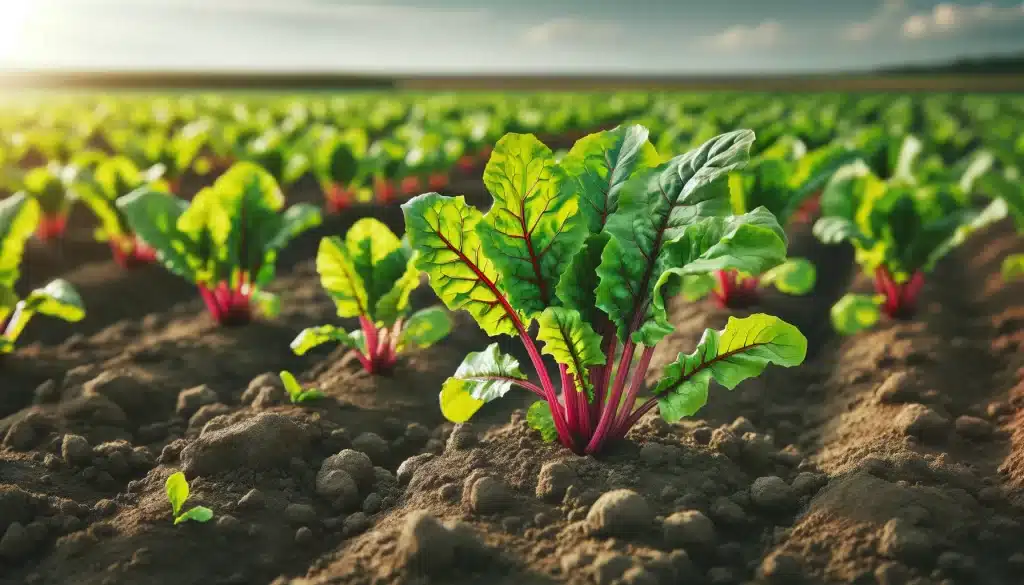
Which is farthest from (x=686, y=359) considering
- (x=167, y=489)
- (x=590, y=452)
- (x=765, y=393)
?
(x=167, y=489)

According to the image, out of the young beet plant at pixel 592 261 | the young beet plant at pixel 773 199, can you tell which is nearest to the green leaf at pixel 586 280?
the young beet plant at pixel 592 261

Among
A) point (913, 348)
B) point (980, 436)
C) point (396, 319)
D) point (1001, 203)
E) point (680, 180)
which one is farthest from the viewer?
point (1001, 203)

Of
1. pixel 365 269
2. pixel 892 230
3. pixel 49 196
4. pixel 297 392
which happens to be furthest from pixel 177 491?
pixel 49 196

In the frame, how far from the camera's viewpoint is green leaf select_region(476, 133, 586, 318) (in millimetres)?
2289

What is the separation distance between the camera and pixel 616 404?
244 centimetres

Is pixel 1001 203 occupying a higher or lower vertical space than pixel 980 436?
higher

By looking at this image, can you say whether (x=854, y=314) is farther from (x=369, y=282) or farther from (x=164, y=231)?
(x=164, y=231)

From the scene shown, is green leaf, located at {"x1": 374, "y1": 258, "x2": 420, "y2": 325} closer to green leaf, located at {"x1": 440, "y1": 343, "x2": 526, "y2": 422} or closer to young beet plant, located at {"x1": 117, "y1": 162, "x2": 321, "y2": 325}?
green leaf, located at {"x1": 440, "y1": 343, "x2": 526, "y2": 422}

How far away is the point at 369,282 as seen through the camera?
321 centimetres

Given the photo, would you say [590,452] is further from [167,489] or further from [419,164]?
[419,164]

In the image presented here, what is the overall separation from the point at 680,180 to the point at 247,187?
7.57 feet

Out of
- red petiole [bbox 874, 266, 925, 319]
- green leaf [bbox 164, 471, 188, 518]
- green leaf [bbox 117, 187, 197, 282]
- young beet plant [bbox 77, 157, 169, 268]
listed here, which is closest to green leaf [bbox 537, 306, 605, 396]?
green leaf [bbox 164, 471, 188, 518]

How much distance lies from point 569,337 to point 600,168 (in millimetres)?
573

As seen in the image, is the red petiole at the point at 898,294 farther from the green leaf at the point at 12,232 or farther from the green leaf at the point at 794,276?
the green leaf at the point at 12,232
